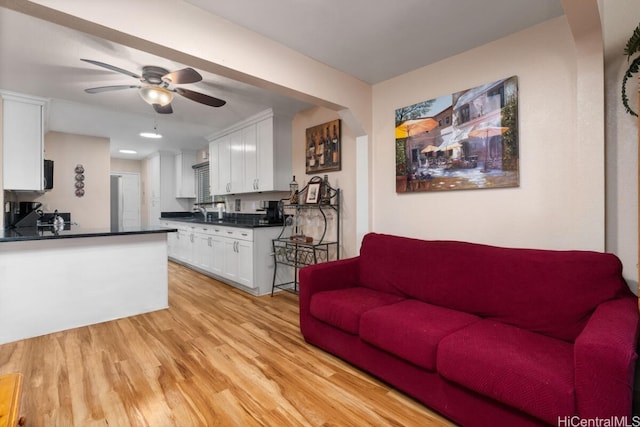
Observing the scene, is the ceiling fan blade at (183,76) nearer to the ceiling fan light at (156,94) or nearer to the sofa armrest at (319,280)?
the ceiling fan light at (156,94)

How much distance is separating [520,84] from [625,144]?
753mm

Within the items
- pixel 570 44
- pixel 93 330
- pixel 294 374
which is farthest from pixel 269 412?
pixel 570 44

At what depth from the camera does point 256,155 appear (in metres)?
4.34

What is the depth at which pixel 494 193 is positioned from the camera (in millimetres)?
2334

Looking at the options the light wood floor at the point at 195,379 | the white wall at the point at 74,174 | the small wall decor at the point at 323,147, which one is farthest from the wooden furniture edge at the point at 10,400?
the white wall at the point at 74,174

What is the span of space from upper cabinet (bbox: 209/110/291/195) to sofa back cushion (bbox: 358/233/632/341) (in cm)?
210

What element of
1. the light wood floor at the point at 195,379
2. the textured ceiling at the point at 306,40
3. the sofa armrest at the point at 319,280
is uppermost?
the textured ceiling at the point at 306,40

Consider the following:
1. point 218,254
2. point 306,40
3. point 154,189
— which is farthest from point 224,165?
point 306,40

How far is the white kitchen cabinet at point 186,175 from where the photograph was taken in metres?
6.79

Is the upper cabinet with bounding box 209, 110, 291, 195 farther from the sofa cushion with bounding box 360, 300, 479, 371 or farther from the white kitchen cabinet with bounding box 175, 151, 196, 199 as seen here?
the sofa cushion with bounding box 360, 300, 479, 371

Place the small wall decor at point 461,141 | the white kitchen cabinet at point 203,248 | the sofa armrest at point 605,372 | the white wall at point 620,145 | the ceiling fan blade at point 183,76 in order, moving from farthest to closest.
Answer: the white kitchen cabinet at point 203,248
the ceiling fan blade at point 183,76
the small wall decor at point 461,141
the white wall at point 620,145
the sofa armrest at point 605,372

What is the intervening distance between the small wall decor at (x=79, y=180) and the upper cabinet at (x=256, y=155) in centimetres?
248

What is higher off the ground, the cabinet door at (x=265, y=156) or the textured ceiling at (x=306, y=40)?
the textured ceiling at (x=306, y=40)

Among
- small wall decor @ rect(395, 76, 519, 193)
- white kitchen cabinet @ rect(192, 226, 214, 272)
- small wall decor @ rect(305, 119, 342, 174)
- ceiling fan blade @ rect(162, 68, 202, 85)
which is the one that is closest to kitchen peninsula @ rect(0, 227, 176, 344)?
white kitchen cabinet @ rect(192, 226, 214, 272)
